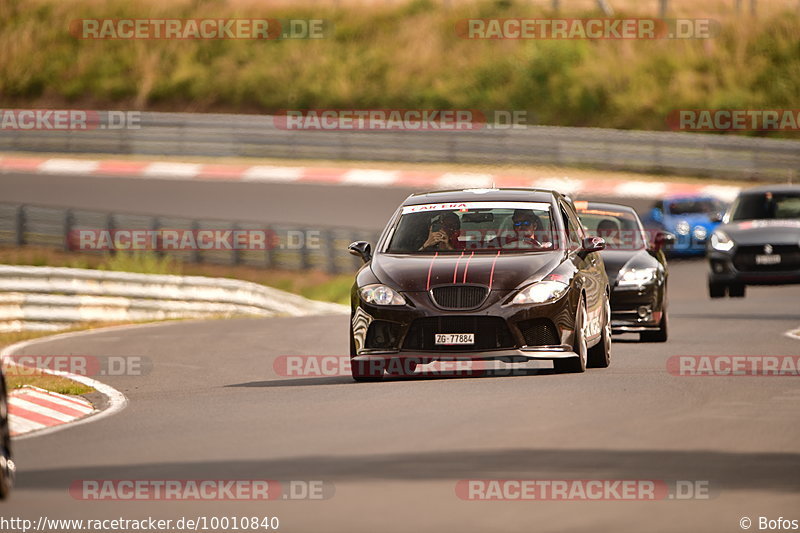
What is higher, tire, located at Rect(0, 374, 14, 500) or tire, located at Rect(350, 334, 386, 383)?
tire, located at Rect(0, 374, 14, 500)

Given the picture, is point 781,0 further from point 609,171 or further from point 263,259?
point 263,259

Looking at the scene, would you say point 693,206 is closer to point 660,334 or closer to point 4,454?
point 660,334

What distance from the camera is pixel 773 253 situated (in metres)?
23.2

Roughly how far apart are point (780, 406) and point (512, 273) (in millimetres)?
2484

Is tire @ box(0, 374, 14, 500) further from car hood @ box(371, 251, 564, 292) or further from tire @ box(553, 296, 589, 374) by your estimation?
tire @ box(553, 296, 589, 374)

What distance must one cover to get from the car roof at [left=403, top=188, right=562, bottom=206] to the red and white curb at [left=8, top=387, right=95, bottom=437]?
11.2 feet

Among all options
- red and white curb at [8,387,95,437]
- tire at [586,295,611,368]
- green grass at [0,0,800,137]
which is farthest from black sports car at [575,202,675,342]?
green grass at [0,0,800,137]

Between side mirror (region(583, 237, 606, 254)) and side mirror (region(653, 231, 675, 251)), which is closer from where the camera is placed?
side mirror (region(583, 237, 606, 254))

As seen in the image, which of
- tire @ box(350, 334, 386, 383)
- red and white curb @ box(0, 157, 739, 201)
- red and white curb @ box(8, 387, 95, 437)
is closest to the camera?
red and white curb @ box(8, 387, 95, 437)

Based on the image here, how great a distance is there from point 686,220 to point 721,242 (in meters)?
8.51

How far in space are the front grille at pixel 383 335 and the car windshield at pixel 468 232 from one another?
955 millimetres

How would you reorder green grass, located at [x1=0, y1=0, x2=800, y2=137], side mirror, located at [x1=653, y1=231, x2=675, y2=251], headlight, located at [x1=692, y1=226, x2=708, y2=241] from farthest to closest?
green grass, located at [x1=0, y1=0, x2=800, y2=137], headlight, located at [x1=692, y1=226, x2=708, y2=241], side mirror, located at [x1=653, y1=231, x2=675, y2=251]

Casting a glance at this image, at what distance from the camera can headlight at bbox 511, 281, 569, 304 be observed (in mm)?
12930

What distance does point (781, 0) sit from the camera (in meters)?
56.2
